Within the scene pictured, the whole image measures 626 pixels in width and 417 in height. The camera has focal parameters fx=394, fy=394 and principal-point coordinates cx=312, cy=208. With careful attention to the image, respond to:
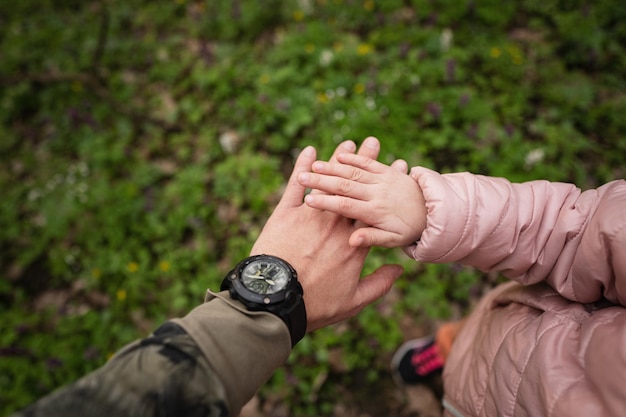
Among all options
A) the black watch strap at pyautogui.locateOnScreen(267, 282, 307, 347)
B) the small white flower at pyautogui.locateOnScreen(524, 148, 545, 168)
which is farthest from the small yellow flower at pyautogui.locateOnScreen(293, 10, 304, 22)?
the black watch strap at pyautogui.locateOnScreen(267, 282, 307, 347)

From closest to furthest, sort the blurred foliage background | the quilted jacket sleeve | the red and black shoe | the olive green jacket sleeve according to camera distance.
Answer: the olive green jacket sleeve < the quilted jacket sleeve < the red and black shoe < the blurred foliage background

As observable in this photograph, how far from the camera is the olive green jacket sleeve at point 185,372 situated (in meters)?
1.00

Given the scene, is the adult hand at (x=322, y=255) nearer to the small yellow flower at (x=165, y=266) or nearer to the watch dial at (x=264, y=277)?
the watch dial at (x=264, y=277)

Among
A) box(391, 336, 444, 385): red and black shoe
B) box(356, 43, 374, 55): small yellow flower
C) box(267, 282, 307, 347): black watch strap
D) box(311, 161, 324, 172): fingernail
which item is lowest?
box(391, 336, 444, 385): red and black shoe

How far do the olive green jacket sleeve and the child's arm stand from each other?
607mm

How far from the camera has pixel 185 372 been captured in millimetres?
1105

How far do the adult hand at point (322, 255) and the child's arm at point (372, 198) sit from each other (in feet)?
0.53

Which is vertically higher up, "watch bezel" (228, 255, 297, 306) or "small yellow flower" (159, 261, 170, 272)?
"watch bezel" (228, 255, 297, 306)

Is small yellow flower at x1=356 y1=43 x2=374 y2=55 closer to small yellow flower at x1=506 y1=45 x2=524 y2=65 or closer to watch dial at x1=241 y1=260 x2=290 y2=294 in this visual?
small yellow flower at x1=506 y1=45 x2=524 y2=65

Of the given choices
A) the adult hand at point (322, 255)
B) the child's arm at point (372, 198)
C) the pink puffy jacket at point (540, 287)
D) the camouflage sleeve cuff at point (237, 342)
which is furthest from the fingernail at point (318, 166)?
the camouflage sleeve cuff at point (237, 342)

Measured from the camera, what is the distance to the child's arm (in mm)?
1708

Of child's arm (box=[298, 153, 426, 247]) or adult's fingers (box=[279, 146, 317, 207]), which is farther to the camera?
adult's fingers (box=[279, 146, 317, 207])

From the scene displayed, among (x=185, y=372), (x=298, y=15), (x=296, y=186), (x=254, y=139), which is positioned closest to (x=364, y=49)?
(x=298, y=15)

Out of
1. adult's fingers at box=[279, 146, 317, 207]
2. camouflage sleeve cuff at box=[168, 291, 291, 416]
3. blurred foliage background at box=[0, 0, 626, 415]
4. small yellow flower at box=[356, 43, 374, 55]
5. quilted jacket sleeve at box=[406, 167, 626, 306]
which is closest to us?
camouflage sleeve cuff at box=[168, 291, 291, 416]
